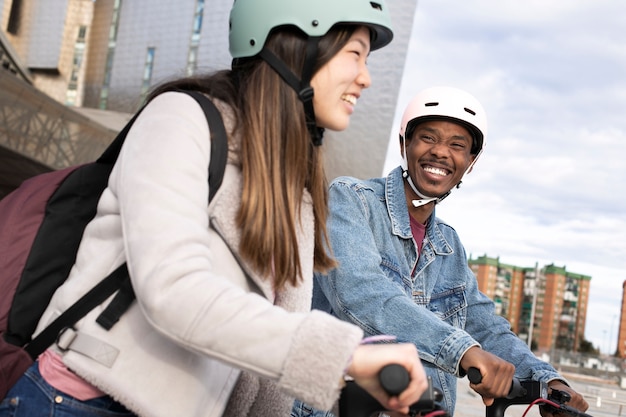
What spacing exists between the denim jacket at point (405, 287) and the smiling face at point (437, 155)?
0.35 ft

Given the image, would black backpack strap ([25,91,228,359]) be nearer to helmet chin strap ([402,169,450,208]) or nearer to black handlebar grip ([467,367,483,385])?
black handlebar grip ([467,367,483,385])

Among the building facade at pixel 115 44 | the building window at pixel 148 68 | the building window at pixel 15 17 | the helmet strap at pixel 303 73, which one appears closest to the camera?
the helmet strap at pixel 303 73

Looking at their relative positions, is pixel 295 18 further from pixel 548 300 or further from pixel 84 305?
pixel 548 300

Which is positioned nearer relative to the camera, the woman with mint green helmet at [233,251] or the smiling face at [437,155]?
the woman with mint green helmet at [233,251]

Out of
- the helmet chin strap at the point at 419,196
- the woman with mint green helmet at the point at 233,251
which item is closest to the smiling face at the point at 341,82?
the woman with mint green helmet at the point at 233,251

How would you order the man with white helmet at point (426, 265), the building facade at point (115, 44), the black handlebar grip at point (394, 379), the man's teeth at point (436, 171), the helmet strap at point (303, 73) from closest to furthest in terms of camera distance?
1. the black handlebar grip at point (394, 379)
2. the helmet strap at point (303, 73)
3. the man with white helmet at point (426, 265)
4. the man's teeth at point (436, 171)
5. the building facade at point (115, 44)

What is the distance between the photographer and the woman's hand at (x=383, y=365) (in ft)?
4.75

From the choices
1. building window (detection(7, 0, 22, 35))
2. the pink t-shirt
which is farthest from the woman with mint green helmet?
building window (detection(7, 0, 22, 35))

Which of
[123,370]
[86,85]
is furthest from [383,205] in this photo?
[86,85]

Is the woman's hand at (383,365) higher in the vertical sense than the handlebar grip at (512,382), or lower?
higher

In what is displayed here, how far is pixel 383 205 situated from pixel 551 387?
0.95 metres

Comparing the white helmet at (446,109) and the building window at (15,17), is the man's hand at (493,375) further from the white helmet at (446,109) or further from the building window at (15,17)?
the building window at (15,17)

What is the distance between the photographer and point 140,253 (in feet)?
4.91

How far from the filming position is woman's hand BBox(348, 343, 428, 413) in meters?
1.45
